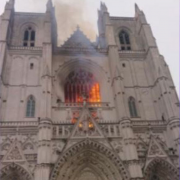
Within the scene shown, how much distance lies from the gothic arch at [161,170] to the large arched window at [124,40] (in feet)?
49.0

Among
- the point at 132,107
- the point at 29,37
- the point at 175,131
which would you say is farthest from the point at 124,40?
the point at 175,131

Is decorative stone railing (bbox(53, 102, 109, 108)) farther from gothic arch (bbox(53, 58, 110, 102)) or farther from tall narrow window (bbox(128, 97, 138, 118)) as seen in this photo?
tall narrow window (bbox(128, 97, 138, 118))

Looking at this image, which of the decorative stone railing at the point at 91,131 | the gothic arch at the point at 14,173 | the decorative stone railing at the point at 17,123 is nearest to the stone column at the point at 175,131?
the decorative stone railing at the point at 91,131

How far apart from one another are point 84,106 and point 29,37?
1286cm

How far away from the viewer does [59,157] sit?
1864 cm

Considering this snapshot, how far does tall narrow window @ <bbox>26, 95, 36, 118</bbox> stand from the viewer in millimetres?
22375

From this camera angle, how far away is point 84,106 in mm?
21844

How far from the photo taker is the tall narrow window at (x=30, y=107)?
881 inches

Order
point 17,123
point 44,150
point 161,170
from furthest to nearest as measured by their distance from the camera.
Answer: point 17,123, point 161,170, point 44,150

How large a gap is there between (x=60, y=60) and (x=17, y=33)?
7.19 metres

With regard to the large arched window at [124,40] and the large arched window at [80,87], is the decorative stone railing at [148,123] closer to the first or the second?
the large arched window at [80,87]

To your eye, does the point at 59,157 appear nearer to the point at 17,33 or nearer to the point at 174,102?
the point at 174,102

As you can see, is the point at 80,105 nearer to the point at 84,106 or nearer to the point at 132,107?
the point at 84,106

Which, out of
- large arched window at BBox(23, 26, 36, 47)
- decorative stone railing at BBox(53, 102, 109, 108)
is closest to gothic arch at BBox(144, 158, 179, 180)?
decorative stone railing at BBox(53, 102, 109, 108)
